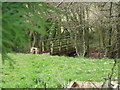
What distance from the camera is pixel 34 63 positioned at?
617 centimetres

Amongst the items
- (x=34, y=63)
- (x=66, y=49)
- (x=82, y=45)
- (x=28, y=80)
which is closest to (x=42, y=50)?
(x=66, y=49)

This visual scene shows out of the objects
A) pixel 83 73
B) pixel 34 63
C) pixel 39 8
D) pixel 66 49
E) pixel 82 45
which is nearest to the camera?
pixel 39 8

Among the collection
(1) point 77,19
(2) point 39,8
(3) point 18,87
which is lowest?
(3) point 18,87

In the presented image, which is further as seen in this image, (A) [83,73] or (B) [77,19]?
(B) [77,19]

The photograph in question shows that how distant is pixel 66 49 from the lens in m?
10.7

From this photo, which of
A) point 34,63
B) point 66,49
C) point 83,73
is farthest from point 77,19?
point 83,73

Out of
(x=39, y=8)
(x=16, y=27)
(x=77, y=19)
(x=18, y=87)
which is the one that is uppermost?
(x=77, y=19)

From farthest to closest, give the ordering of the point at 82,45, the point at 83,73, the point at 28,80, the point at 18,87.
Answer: the point at 82,45, the point at 83,73, the point at 28,80, the point at 18,87

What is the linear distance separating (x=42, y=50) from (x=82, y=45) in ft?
6.28

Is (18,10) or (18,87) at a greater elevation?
(18,10)

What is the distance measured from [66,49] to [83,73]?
5.83 meters

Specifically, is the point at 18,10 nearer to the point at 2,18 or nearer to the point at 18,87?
the point at 2,18

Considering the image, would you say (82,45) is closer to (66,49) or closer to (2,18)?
(66,49)

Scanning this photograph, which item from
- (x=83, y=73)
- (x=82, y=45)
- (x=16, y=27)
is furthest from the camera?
(x=82, y=45)
